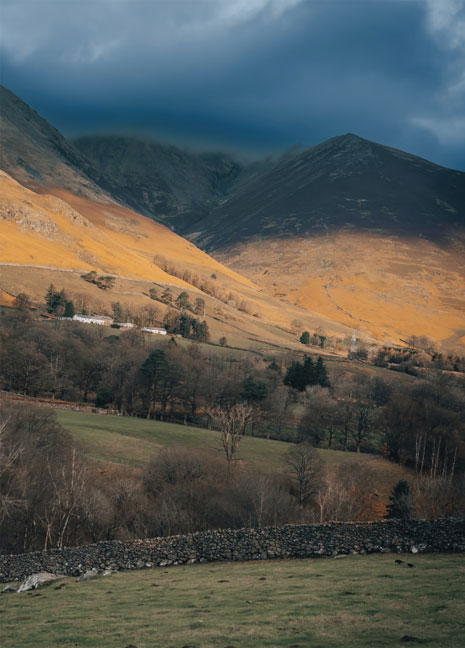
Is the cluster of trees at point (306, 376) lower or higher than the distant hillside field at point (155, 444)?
higher

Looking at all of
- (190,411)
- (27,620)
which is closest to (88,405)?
(190,411)

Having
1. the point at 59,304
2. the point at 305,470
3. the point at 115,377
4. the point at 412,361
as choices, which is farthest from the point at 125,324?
the point at 305,470

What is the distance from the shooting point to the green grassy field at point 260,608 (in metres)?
13.7

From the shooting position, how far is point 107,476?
52.0 m

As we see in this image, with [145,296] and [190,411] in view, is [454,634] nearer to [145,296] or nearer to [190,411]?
[190,411]

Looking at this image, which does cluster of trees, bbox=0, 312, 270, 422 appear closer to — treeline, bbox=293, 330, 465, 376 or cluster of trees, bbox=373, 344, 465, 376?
cluster of trees, bbox=373, 344, 465, 376

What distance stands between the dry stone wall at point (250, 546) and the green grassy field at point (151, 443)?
93.7ft

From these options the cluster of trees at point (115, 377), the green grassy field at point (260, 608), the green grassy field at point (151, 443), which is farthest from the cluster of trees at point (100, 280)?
the green grassy field at point (260, 608)

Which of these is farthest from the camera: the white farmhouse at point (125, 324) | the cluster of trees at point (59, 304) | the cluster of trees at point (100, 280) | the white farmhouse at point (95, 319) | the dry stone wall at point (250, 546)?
the cluster of trees at point (100, 280)

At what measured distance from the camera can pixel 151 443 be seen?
67250 mm

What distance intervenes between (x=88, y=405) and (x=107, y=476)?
40.9m

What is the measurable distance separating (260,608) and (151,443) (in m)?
52.0

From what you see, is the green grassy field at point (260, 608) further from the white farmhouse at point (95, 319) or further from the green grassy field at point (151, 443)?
the white farmhouse at point (95, 319)

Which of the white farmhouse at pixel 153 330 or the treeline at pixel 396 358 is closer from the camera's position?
the white farmhouse at pixel 153 330
